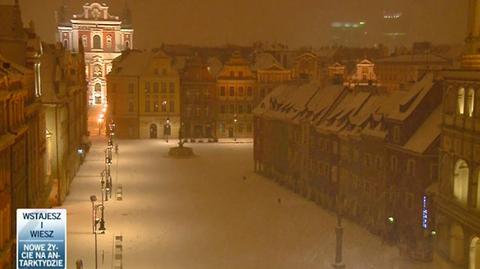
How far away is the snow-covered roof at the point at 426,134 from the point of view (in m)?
37.4

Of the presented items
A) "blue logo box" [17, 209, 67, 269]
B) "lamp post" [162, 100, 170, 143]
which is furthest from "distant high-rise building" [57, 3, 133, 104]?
"blue logo box" [17, 209, 67, 269]

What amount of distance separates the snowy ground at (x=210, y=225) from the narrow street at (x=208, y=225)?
43mm

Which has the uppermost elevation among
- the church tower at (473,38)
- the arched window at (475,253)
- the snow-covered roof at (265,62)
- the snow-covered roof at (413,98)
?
the church tower at (473,38)

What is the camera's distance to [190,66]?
92938 mm

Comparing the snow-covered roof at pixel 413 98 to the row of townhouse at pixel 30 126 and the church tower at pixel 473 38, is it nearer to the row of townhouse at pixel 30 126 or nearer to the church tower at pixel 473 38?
the church tower at pixel 473 38

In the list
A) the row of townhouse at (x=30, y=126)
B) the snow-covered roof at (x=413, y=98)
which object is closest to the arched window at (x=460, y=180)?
the snow-covered roof at (x=413, y=98)

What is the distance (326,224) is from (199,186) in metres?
15.1

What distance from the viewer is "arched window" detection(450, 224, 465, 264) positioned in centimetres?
3206

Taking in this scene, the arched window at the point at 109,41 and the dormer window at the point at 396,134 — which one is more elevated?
the arched window at the point at 109,41

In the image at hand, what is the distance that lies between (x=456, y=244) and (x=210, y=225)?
1419 cm

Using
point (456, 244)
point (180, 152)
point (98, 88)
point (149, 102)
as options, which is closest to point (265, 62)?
point (149, 102)

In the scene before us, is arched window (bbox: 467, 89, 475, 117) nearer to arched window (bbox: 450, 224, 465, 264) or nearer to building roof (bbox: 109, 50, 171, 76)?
arched window (bbox: 450, 224, 465, 264)

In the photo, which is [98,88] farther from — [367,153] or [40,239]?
[40,239]

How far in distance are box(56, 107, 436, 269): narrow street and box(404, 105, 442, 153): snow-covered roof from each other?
491cm
